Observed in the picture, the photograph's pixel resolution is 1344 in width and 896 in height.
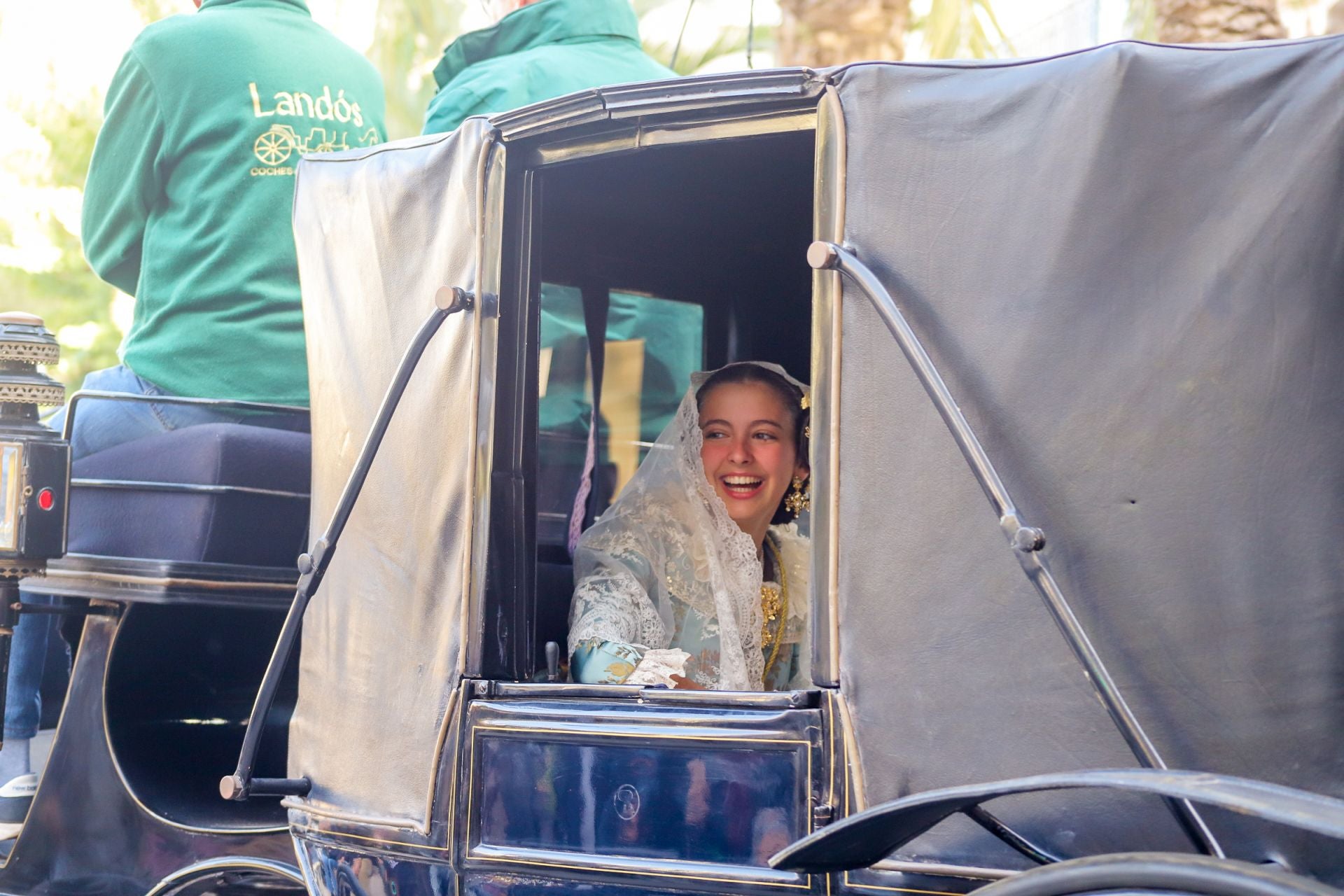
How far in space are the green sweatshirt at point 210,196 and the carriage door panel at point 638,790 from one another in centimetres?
173

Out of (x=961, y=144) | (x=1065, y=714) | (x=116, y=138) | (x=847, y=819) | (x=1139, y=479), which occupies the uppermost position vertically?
(x=116, y=138)

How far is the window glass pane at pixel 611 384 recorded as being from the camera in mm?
3822

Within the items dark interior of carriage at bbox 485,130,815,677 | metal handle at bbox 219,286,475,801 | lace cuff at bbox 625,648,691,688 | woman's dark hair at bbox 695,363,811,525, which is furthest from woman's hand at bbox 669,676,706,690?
woman's dark hair at bbox 695,363,811,525

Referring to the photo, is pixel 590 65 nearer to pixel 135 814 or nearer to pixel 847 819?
pixel 135 814

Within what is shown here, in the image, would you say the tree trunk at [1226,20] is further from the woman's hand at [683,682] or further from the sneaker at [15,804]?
the sneaker at [15,804]

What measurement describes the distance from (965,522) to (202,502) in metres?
2.06

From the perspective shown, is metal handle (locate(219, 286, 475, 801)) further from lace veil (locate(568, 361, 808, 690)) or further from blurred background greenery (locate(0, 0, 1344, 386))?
blurred background greenery (locate(0, 0, 1344, 386))

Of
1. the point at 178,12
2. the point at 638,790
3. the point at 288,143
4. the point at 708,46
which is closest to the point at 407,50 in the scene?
the point at 708,46

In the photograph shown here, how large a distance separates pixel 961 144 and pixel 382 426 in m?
1.18

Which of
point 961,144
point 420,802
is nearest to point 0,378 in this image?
point 420,802

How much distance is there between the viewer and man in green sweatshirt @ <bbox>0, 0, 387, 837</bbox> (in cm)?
390

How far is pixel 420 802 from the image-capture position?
2607 millimetres

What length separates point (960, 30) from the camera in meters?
8.17

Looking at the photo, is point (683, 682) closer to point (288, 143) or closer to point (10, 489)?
point (10, 489)
